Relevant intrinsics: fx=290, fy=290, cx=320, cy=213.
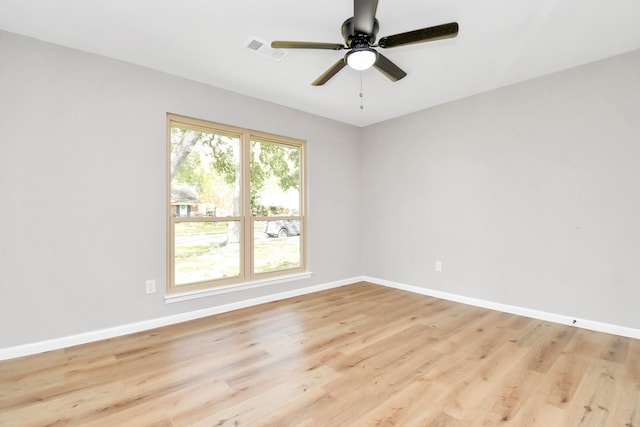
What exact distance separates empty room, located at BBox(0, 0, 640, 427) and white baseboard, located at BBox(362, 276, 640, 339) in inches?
0.7

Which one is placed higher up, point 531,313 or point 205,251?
point 205,251

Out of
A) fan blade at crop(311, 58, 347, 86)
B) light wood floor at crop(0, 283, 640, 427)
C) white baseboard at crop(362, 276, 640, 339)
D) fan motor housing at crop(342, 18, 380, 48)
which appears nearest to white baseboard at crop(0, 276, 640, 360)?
white baseboard at crop(362, 276, 640, 339)

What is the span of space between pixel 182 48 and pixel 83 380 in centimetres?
274

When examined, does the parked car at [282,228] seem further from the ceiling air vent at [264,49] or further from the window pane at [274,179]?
the ceiling air vent at [264,49]

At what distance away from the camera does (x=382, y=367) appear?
214cm

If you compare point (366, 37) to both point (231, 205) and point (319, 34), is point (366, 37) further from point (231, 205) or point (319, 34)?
point (231, 205)

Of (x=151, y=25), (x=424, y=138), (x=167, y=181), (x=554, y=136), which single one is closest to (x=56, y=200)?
(x=167, y=181)

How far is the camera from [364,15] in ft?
5.80

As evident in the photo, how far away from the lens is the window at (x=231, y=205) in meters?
3.21

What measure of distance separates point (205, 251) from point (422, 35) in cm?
297

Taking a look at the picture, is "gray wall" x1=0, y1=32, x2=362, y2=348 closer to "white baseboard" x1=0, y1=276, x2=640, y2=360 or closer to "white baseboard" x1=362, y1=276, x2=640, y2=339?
"white baseboard" x1=0, y1=276, x2=640, y2=360

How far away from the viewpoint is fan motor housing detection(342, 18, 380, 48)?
6.28 feet

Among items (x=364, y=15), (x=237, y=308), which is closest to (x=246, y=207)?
(x=237, y=308)

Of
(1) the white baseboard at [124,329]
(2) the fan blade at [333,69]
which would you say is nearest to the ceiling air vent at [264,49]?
(2) the fan blade at [333,69]
